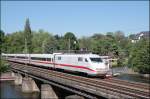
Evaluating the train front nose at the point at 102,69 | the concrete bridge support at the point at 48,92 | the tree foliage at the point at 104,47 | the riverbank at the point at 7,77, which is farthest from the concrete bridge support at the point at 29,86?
the tree foliage at the point at 104,47

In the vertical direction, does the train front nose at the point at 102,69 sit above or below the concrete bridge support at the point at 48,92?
above

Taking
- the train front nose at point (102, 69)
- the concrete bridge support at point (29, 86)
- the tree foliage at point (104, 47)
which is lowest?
the concrete bridge support at point (29, 86)

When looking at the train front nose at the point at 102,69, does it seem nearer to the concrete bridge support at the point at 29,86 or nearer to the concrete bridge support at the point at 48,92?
the concrete bridge support at the point at 48,92

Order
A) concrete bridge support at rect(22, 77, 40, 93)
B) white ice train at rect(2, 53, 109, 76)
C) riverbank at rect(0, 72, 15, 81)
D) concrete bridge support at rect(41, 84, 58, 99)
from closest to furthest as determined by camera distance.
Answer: white ice train at rect(2, 53, 109, 76) < concrete bridge support at rect(41, 84, 58, 99) < concrete bridge support at rect(22, 77, 40, 93) < riverbank at rect(0, 72, 15, 81)

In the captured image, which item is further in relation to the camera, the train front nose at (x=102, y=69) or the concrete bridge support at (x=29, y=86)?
the concrete bridge support at (x=29, y=86)

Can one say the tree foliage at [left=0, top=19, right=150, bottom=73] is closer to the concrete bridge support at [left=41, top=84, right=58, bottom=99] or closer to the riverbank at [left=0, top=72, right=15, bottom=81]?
the riverbank at [left=0, top=72, right=15, bottom=81]

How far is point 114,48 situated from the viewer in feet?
502

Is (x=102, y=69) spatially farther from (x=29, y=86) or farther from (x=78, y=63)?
(x=29, y=86)

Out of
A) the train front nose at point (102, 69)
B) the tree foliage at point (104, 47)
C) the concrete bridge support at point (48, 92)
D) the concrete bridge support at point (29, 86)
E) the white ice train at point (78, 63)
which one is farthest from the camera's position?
the tree foliage at point (104, 47)

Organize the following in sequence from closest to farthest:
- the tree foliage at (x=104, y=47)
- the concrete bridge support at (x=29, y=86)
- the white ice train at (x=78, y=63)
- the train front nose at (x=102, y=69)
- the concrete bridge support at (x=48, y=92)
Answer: the train front nose at (x=102, y=69)
the white ice train at (x=78, y=63)
the concrete bridge support at (x=48, y=92)
the concrete bridge support at (x=29, y=86)
the tree foliage at (x=104, y=47)

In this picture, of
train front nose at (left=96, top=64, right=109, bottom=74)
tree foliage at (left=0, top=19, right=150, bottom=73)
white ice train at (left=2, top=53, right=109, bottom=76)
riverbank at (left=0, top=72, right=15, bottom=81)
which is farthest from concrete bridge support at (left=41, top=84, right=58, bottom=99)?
tree foliage at (left=0, top=19, right=150, bottom=73)

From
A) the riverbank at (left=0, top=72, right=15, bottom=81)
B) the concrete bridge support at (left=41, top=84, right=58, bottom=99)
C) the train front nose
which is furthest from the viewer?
the riverbank at (left=0, top=72, right=15, bottom=81)

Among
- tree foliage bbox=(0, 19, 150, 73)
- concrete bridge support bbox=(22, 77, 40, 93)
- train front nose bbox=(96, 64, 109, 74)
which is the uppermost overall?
tree foliage bbox=(0, 19, 150, 73)

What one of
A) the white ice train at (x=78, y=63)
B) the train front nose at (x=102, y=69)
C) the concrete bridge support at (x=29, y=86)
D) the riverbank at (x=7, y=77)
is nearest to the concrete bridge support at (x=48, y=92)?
the white ice train at (x=78, y=63)
